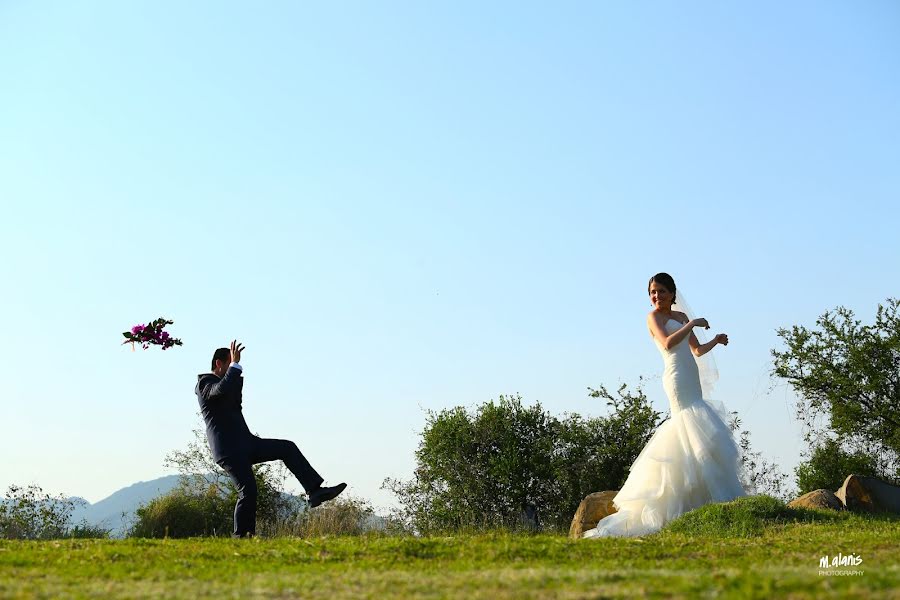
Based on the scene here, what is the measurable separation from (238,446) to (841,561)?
25.3 ft

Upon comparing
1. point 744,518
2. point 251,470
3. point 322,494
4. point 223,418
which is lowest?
point 744,518

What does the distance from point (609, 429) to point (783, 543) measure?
40.1 ft

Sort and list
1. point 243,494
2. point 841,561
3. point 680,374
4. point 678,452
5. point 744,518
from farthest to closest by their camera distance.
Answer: point 680,374, point 678,452, point 744,518, point 243,494, point 841,561

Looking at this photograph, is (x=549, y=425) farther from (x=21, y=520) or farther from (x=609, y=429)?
(x=21, y=520)

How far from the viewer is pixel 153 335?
15680mm

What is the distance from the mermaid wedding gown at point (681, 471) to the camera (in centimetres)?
1495

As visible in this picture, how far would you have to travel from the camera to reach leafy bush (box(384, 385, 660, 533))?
Result: 22.7 metres

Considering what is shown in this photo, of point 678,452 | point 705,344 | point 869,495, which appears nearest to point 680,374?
point 705,344

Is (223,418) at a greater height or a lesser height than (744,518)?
greater

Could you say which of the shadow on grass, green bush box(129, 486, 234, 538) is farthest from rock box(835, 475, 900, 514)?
green bush box(129, 486, 234, 538)

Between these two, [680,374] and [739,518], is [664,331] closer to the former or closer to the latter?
[680,374]

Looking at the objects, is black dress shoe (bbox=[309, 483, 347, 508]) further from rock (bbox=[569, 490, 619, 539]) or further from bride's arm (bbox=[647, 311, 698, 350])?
bride's arm (bbox=[647, 311, 698, 350])

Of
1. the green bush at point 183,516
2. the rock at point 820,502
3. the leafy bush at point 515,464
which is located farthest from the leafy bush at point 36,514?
the rock at point 820,502

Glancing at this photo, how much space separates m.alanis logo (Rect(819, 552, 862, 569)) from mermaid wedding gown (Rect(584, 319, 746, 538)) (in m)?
5.47
